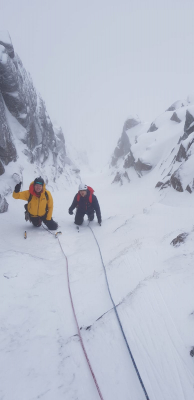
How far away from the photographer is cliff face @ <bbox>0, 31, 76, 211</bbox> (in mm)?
14573

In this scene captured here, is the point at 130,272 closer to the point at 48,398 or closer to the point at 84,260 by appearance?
the point at 84,260

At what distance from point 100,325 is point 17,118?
1977 centimetres

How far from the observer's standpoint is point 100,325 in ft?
8.09

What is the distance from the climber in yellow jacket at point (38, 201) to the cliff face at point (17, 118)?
5.25 m

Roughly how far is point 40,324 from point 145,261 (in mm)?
2159

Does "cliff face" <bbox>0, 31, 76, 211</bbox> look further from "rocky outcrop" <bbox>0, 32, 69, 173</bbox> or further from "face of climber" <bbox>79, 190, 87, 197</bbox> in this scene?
"face of climber" <bbox>79, 190, 87, 197</bbox>

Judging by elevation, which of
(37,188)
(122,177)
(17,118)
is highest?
(17,118)

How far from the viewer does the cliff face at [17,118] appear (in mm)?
14573

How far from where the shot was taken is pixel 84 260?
4.80 m

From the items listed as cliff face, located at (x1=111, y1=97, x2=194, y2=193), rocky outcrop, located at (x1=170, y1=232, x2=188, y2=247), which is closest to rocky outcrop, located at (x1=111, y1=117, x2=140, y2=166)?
cliff face, located at (x1=111, y1=97, x2=194, y2=193)

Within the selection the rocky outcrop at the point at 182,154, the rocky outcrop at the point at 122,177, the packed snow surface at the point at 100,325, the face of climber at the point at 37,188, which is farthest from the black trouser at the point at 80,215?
the rocky outcrop at the point at 122,177

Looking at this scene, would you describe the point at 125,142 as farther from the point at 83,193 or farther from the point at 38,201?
the point at 38,201

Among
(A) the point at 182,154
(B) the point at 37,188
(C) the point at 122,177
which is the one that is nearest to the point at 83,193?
(B) the point at 37,188

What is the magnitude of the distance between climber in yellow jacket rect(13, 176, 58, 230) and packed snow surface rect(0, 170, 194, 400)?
237cm
